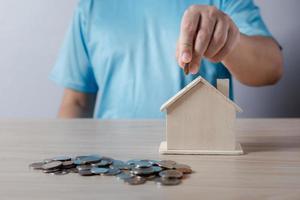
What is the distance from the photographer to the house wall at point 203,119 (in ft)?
2.08

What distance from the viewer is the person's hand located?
0.68m

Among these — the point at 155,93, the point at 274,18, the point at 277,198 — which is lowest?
the point at 277,198

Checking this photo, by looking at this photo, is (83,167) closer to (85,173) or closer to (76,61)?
(85,173)

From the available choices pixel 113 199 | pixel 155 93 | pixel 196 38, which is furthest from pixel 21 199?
pixel 155 93

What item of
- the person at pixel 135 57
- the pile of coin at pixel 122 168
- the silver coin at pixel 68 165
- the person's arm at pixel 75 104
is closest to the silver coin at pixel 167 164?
the pile of coin at pixel 122 168

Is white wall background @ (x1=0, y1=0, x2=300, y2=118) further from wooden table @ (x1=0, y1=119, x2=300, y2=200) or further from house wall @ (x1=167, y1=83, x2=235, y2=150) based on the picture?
house wall @ (x1=167, y1=83, x2=235, y2=150)

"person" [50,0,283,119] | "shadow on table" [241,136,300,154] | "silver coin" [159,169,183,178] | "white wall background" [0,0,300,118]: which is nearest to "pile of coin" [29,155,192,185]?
"silver coin" [159,169,183,178]

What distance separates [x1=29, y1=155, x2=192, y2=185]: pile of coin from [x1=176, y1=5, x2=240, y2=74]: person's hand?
16 centimetres

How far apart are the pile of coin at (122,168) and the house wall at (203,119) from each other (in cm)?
7

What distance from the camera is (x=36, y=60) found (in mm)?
1484

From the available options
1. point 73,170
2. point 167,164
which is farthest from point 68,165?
point 167,164

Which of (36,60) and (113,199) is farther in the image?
(36,60)

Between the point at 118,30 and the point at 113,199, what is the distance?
0.83 m

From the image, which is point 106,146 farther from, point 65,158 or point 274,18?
point 274,18
